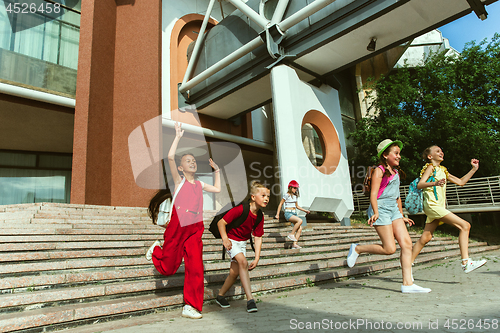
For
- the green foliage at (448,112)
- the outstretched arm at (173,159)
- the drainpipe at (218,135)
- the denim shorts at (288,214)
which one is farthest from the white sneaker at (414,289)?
the green foliage at (448,112)

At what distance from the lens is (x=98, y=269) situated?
439 centimetres

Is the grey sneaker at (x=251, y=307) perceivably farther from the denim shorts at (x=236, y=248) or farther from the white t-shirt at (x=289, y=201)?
the white t-shirt at (x=289, y=201)

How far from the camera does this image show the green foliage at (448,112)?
1518 cm

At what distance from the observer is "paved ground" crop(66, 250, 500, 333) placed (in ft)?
8.49

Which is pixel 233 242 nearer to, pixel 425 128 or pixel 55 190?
pixel 55 190

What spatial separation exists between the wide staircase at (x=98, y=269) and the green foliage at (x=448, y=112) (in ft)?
32.3

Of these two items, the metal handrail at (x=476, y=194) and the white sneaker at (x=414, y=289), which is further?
the metal handrail at (x=476, y=194)

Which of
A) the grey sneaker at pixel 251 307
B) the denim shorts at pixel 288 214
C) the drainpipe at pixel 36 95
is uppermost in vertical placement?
the drainpipe at pixel 36 95

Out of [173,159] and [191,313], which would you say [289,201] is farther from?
[191,313]

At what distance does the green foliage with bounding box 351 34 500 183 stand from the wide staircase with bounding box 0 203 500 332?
9.86 m

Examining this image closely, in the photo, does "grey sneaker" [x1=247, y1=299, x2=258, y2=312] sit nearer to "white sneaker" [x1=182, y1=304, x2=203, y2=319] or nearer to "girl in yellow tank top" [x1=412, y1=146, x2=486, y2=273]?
"white sneaker" [x1=182, y1=304, x2=203, y2=319]

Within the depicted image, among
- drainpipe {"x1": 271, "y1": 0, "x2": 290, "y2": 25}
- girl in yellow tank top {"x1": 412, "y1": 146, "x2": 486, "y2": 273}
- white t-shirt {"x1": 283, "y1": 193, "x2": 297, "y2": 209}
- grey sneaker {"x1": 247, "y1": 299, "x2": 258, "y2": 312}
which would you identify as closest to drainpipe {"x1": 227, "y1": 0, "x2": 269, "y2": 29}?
drainpipe {"x1": 271, "y1": 0, "x2": 290, "y2": 25}

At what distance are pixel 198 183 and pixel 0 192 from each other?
14270 millimetres

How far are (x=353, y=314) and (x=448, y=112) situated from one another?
1551 centimetres
